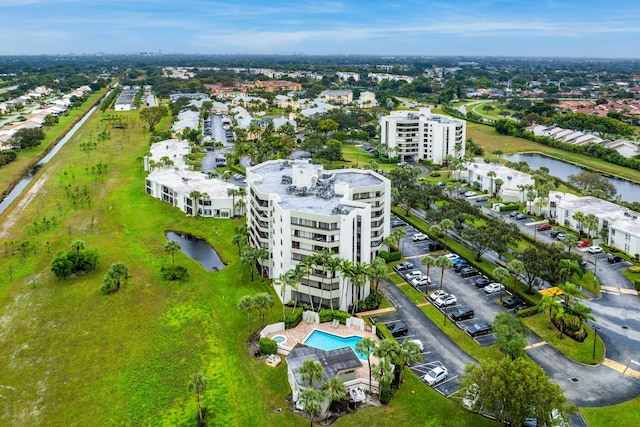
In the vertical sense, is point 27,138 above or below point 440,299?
above

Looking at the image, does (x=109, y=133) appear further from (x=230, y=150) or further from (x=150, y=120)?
(x=230, y=150)

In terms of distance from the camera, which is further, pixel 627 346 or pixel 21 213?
pixel 21 213

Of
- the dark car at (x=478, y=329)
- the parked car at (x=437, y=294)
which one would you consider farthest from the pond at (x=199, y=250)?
the dark car at (x=478, y=329)

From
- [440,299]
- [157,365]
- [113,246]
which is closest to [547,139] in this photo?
[440,299]

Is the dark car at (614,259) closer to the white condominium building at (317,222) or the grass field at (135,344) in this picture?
the white condominium building at (317,222)

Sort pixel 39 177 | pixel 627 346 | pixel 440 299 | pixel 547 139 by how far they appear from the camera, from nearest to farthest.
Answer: pixel 627 346
pixel 440 299
pixel 39 177
pixel 547 139

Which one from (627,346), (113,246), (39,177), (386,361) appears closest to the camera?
(386,361)

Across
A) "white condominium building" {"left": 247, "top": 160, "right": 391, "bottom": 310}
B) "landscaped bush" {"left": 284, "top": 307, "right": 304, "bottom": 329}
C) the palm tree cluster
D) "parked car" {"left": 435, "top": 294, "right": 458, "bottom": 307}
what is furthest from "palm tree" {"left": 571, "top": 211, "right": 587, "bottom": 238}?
"landscaped bush" {"left": 284, "top": 307, "right": 304, "bottom": 329}

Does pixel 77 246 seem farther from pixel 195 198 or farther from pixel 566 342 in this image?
pixel 566 342

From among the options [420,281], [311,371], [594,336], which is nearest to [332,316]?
[311,371]
